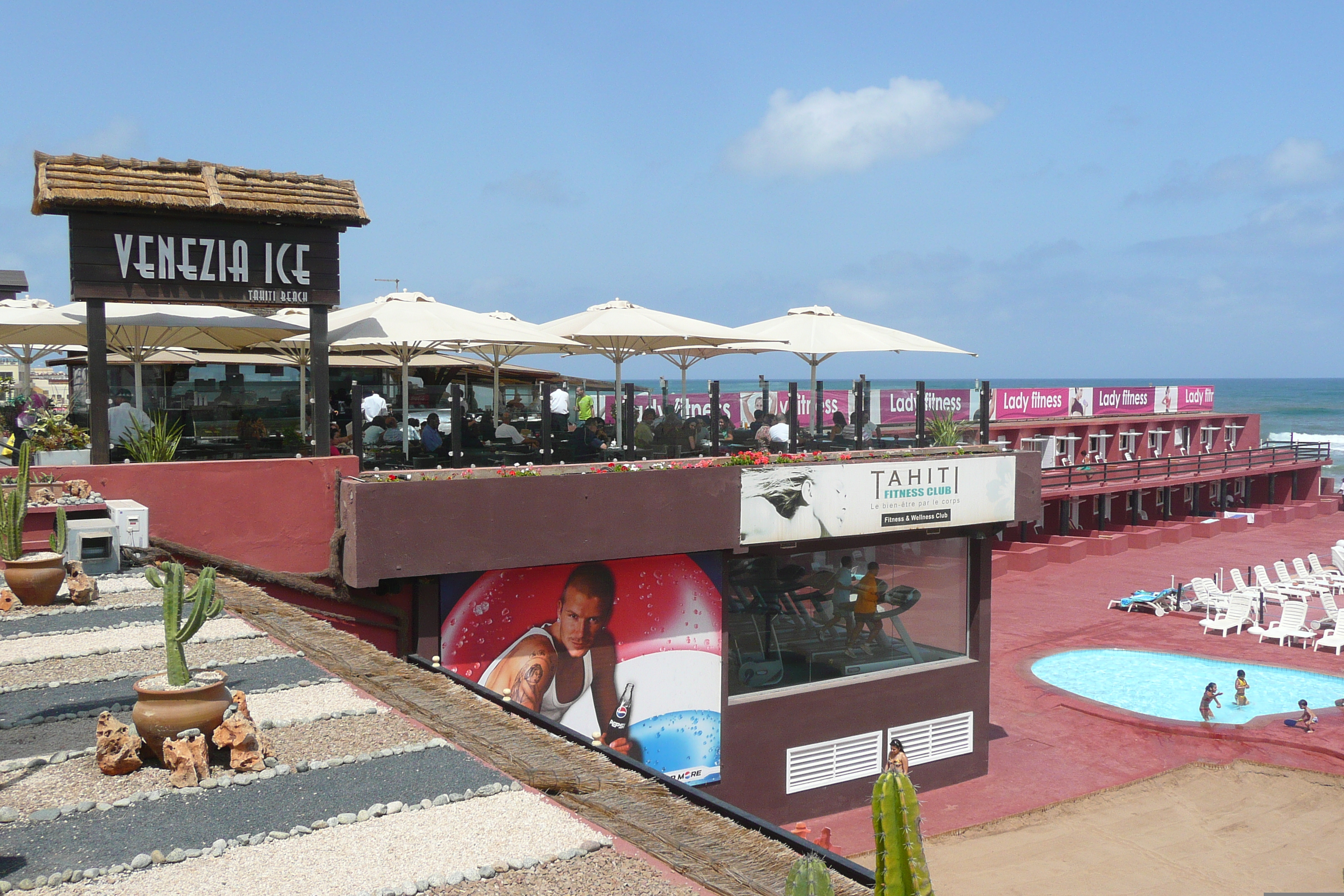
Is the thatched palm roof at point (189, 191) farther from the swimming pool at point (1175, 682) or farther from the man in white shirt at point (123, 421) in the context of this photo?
the swimming pool at point (1175, 682)

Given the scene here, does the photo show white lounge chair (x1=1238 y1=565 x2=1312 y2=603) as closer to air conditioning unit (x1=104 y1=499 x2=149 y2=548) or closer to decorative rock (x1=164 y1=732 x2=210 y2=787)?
air conditioning unit (x1=104 y1=499 x2=149 y2=548)

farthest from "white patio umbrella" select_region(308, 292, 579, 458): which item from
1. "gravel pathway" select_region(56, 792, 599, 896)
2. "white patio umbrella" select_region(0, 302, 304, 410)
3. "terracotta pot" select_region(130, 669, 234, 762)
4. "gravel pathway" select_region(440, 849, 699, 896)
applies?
"gravel pathway" select_region(440, 849, 699, 896)

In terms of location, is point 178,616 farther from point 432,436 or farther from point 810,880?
point 432,436

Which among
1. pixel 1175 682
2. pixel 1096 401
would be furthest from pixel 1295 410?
pixel 1175 682

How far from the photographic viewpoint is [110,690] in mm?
6348

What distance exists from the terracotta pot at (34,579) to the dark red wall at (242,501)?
1.90 m

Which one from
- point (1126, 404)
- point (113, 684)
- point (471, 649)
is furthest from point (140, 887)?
point (1126, 404)

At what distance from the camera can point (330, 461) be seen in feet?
36.7

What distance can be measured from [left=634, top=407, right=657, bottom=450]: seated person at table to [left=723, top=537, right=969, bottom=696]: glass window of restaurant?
1.84m

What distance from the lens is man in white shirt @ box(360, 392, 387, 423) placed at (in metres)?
12.4

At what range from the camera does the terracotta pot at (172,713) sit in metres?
5.11

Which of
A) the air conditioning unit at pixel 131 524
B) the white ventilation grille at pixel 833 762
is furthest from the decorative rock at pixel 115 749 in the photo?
the white ventilation grille at pixel 833 762

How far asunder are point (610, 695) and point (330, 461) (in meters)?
4.19

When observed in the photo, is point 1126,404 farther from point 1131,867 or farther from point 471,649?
point 471,649
